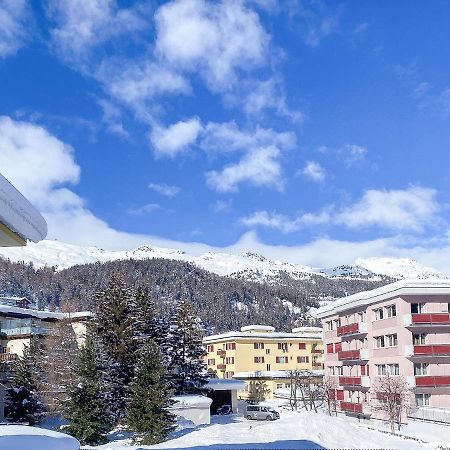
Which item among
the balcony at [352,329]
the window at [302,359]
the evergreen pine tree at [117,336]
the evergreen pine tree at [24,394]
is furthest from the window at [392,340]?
the window at [302,359]

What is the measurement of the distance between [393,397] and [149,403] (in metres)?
19.4

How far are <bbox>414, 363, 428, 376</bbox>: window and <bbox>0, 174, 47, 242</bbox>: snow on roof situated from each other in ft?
139

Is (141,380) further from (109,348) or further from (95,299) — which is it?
(95,299)

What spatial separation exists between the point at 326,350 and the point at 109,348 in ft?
97.4

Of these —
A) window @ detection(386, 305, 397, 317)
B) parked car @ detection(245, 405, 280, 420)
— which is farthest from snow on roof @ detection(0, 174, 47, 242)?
parked car @ detection(245, 405, 280, 420)

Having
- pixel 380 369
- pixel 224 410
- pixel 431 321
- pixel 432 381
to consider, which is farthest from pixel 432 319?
pixel 224 410

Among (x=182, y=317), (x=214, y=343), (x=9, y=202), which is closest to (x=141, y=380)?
(x=182, y=317)

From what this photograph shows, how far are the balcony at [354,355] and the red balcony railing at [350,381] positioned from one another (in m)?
1.82

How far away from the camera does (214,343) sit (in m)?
91.6

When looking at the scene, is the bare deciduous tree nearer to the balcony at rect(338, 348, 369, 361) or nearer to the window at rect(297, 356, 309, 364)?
the balcony at rect(338, 348, 369, 361)

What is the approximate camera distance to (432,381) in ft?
142

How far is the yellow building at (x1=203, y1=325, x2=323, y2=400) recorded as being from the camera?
3184 inches

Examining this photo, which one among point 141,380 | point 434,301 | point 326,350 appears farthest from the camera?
point 326,350

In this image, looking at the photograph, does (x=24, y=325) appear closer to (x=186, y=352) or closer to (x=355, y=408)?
(x=186, y=352)
